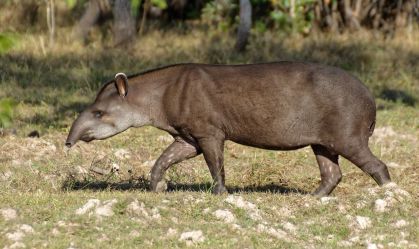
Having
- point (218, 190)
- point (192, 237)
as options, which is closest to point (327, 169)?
point (218, 190)

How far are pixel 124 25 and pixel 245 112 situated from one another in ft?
29.0

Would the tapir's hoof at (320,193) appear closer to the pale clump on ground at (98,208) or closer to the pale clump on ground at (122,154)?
the pale clump on ground at (98,208)

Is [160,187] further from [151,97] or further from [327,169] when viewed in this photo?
[327,169]

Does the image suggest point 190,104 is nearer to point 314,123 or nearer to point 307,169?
point 314,123

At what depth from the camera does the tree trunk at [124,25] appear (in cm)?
1831

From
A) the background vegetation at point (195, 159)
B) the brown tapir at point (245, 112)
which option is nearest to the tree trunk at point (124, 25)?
the background vegetation at point (195, 159)

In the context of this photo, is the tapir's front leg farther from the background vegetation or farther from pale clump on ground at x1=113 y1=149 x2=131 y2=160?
pale clump on ground at x1=113 y1=149 x2=131 y2=160

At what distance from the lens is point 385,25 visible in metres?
19.4

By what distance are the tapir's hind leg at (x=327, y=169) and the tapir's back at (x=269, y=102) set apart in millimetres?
557

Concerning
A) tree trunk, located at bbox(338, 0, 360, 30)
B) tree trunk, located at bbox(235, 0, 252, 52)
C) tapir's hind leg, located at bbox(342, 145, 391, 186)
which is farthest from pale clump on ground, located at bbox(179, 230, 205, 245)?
tree trunk, located at bbox(338, 0, 360, 30)

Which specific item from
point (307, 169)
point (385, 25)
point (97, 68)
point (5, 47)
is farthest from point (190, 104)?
point (385, 25)

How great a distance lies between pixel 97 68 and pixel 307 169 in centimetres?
576

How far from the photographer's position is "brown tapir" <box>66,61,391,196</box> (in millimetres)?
9656

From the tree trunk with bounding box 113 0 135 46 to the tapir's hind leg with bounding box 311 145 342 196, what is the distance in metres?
8.64
